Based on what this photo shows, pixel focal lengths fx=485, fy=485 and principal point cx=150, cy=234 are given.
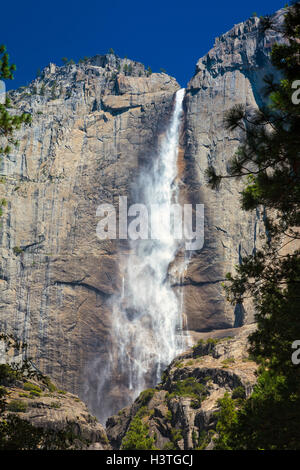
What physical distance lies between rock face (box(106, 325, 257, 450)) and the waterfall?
1192 centimetres

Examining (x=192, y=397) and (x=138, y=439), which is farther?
(x=192, y=397)

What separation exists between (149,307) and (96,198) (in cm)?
1910

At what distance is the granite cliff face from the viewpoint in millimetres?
69938

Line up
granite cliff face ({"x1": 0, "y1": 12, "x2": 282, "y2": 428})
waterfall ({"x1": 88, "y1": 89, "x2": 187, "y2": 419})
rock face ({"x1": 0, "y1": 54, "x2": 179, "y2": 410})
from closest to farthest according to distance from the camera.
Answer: waterfall ({"x1": 88, "y1": 89, "x2": 187, "y2": 419}), granite cliff face ({"x1": 0, "y1": 12, "x2": 282, "y2": 428}), rock face ({"x1": 0, "y1": 54, "x2": 179, "y2": 410})

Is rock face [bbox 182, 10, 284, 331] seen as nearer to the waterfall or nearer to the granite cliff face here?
the granite cliff face

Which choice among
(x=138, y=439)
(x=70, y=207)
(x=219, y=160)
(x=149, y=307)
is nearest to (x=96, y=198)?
(x=70, y=207)

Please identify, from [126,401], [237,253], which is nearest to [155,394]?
[126,401]

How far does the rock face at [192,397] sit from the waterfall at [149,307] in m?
11.9

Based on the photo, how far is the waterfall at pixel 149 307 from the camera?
68.1 m

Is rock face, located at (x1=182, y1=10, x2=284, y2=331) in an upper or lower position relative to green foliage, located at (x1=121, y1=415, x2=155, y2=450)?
upper

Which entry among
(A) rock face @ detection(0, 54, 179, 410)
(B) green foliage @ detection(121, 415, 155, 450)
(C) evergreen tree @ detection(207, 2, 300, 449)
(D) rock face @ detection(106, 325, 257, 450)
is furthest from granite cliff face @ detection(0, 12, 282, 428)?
(C) evergreen tree @ detection(207, 2, 300, 449)

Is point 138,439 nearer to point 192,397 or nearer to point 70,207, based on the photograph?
point 192,397

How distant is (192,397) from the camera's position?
4588cm

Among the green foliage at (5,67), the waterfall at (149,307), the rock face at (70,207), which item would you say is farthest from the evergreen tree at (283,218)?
the rock face at (70,207)
